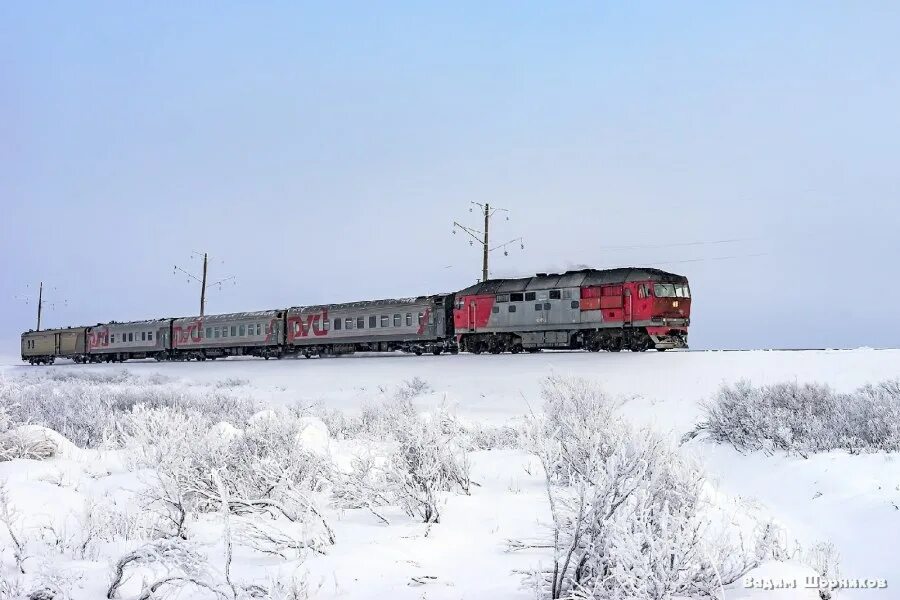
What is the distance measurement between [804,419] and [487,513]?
7.61 m

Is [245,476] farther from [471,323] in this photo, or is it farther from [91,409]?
[471,323]

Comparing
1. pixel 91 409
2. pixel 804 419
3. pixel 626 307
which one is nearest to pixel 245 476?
pixel 804 419

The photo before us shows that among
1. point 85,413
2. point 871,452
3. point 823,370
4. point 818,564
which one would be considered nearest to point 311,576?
point 818,564

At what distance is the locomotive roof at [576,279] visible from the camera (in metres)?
24.4

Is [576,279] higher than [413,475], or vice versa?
[576,279]

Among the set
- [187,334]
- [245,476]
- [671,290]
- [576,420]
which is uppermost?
[671,290]

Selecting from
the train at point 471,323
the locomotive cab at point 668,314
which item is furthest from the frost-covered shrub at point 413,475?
the train at point 471,323

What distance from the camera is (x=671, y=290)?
2433 centimetres

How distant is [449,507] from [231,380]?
24279mm

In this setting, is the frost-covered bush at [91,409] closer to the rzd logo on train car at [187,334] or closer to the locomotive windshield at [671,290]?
the locomotive windshield at [671,290]

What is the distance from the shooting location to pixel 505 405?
66.9ft

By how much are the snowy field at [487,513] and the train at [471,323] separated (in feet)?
14.5

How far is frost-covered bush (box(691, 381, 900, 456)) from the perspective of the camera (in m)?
11.1

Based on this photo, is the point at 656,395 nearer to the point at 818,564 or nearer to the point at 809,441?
the point at 809,441
